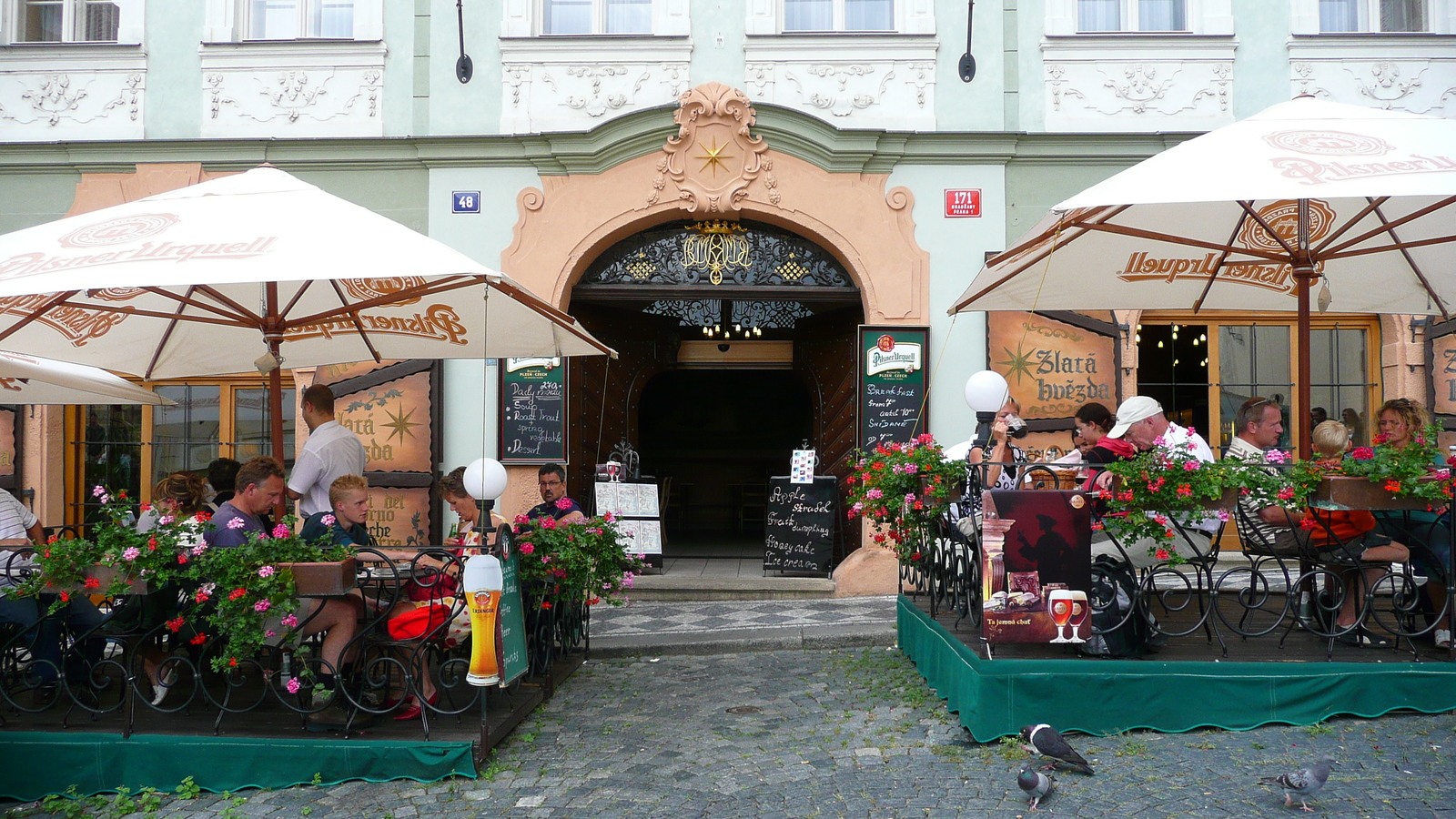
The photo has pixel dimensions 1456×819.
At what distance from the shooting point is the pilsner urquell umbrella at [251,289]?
4.23 metres

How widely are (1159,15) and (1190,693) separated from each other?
7.43m

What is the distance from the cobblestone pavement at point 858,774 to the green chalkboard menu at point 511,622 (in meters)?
0.39

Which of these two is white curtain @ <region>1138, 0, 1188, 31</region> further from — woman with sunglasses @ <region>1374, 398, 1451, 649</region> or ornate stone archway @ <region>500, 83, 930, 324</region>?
woman with sunglasses @ <region>1374, 398, 1451, 649</region>

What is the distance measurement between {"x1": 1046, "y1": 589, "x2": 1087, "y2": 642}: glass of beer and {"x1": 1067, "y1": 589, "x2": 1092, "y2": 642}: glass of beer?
0.02 meters

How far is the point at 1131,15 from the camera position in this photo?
385 inches

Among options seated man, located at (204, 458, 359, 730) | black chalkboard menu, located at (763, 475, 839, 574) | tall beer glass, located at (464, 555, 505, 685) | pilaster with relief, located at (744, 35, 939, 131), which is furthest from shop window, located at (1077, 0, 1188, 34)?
seated man, located at (204, 458, 359, 730)

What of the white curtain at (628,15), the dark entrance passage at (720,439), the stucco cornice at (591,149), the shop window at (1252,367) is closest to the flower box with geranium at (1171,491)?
the shop window at (1252,367)

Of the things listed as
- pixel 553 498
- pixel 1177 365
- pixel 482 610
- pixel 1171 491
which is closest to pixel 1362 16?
pixel 1177 365

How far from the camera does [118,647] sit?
20.7 ft

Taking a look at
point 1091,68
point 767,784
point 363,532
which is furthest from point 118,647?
point 1091,68

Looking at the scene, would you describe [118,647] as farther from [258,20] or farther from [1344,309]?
[1344,309]

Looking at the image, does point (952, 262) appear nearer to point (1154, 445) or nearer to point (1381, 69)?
point (1381, 69)

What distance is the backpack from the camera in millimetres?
4766

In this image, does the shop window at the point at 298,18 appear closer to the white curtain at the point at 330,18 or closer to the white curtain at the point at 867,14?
the white curtain at the point at 330,18
